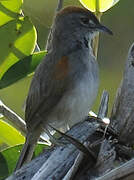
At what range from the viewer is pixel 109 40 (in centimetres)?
792

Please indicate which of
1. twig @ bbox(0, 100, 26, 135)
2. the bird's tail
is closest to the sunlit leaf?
twig @ bbox(0, 100, 26, 135)

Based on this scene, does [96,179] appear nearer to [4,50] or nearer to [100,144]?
[100,144]

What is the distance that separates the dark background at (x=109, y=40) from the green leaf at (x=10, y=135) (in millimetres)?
2141

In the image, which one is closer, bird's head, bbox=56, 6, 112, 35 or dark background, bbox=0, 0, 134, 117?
bird's head, bbox=56, 6, 112, 35

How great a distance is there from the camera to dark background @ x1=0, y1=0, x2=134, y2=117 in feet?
20.7

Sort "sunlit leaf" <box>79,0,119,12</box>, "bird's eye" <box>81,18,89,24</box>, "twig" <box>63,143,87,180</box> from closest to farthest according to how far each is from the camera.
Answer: "twig" <box>63,143,87,180</box> → "sunlit leaf" <box>79,0,119,12</box> → "bird's eye" <box>81,18,89,24</box>

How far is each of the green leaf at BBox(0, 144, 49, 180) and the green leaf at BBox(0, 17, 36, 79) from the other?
425 millimetres

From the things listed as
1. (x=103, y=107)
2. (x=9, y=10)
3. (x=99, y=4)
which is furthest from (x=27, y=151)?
(x=99, y=4)

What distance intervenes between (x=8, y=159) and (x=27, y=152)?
279 mm

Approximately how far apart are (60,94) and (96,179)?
1636 millimetres

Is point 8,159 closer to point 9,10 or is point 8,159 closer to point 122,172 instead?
point 9,10

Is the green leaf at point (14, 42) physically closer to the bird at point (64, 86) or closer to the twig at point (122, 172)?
the bird at point (64, 86)

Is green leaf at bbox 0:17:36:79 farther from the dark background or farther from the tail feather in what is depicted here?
the dark background

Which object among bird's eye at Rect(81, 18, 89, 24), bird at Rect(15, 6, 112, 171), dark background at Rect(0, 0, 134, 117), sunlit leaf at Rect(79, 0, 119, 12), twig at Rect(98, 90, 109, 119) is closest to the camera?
twig at Rect(98, 90, 109, 119)
